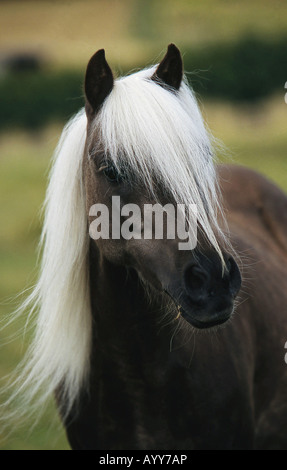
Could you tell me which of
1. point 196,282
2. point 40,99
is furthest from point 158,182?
point 40,99

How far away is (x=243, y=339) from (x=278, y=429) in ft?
2.39

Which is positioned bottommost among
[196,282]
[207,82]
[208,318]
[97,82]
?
[208,318]

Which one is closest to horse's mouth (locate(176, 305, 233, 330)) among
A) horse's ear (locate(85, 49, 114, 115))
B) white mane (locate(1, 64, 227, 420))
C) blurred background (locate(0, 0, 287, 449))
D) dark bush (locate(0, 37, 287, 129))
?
white mane (locate(1, 64, 227, 420))

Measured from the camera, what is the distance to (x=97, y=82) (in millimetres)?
2701

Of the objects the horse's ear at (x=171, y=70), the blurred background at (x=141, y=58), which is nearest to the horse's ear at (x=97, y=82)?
the horse's ear at (x=171, y=70)

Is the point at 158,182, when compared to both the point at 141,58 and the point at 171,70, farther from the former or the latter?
the point at 141,58

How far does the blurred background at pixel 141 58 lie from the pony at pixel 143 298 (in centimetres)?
1025

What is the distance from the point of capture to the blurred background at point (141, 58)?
14453mm

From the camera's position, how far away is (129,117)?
2.56 m

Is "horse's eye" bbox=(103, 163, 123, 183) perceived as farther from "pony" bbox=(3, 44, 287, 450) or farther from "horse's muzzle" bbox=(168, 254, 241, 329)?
"horse's muzzle" bbox=(168, 254, 241, 329)

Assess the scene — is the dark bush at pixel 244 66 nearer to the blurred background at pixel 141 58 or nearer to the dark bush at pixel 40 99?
the blurred background at pixel 141 58

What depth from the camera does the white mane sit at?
249cm

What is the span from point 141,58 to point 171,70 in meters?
14.4

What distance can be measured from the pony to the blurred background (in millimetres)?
10249
